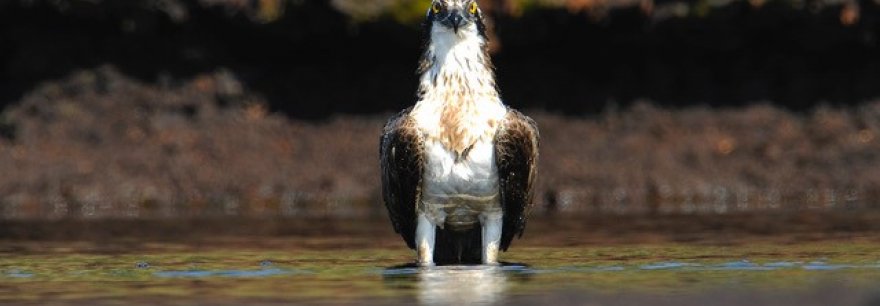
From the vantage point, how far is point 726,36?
953 inches

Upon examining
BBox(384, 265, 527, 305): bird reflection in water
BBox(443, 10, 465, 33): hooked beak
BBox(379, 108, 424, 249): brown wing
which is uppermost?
BBox(443, 10, 465, 33): hooked beak

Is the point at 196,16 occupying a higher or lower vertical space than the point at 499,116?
higher

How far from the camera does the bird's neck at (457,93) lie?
14.3 m

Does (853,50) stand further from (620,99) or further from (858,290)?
(858,290)

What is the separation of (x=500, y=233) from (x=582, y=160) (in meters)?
9.46

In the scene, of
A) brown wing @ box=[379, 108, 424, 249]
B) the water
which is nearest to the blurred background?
the water

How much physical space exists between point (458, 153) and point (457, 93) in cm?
47

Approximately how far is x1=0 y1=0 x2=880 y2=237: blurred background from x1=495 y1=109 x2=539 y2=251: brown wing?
8.61 m

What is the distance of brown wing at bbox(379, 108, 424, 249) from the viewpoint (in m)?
14.2

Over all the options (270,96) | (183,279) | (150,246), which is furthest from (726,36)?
(183,279)

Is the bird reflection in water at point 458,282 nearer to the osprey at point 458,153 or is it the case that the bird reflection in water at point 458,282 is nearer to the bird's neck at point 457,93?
the osprey at point 458,153

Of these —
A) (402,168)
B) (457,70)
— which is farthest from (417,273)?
(457,70)

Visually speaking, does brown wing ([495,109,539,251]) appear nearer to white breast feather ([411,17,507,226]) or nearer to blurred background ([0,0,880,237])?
white breast feather ([411,17,507,226])

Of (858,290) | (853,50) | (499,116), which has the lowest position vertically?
(858,290)
